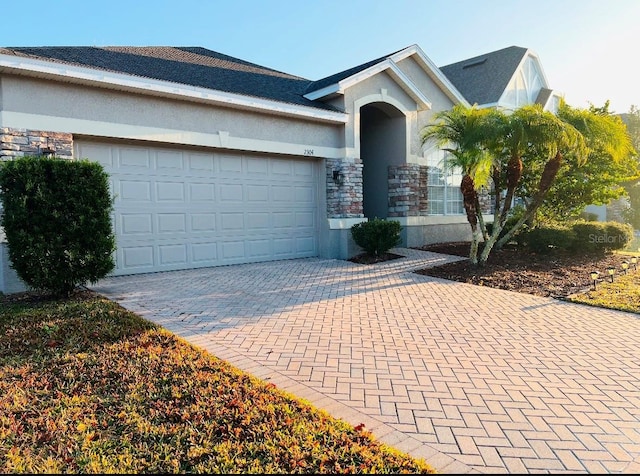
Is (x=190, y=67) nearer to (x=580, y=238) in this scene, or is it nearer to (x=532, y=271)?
(x=532, y=271)

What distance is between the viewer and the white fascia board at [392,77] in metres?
11.7

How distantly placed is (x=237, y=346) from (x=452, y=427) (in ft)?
8.62

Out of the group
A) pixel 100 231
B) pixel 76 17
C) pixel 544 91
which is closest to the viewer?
pixel 100 231

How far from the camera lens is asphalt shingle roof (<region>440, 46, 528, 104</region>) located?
60.6ft

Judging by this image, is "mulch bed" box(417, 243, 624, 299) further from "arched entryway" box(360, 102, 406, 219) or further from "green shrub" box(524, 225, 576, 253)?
"arched entryway" box(360, 102, 406, 219)

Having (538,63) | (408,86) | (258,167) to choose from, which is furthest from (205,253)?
(538,63)

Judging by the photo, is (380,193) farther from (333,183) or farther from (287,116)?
(287,116)

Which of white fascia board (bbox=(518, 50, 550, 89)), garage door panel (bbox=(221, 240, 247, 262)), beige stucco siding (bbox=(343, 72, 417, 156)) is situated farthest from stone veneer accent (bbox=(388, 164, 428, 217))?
white fascia board (bbox=(518, 50, 550, 89))

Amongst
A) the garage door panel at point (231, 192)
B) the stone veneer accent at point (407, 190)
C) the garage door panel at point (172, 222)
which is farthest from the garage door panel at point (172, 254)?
the stone veneer accent at point (407, 190)

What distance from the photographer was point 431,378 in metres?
4.09

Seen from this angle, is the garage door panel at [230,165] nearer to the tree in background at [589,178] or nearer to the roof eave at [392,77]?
→ the roof eave at [392,77]

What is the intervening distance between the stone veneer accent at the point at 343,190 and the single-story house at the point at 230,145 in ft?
0.12

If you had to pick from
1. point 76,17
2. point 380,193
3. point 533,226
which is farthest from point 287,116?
point 533,226

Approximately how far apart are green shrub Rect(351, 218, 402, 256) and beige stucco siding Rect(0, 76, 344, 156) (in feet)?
7.84
